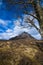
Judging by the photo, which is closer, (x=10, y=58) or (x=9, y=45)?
(x=10, y=58)

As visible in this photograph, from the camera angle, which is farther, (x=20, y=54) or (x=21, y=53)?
Result: (x=21, y=53)

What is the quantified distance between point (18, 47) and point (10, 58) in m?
1.61

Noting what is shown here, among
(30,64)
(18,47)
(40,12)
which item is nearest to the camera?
(30,64)

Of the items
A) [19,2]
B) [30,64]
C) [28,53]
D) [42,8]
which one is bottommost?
[30,64]

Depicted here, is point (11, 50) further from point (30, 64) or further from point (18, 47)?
point (30, 64)

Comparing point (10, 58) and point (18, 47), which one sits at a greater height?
point (18, 47)

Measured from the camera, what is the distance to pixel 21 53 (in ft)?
31.5

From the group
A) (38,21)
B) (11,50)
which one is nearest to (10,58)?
(11,50)

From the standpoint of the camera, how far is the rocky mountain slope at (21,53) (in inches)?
345

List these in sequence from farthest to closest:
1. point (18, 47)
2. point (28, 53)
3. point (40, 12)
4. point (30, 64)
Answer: point (40, 12) < point (18, 47) < point (28, 53) < point (30, 64)

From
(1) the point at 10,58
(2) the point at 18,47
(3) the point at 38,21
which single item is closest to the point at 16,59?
(1) the point at 10,58

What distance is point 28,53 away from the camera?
31.9 feet

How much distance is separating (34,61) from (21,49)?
1.54m

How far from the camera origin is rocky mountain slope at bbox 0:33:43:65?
28.8 ft
